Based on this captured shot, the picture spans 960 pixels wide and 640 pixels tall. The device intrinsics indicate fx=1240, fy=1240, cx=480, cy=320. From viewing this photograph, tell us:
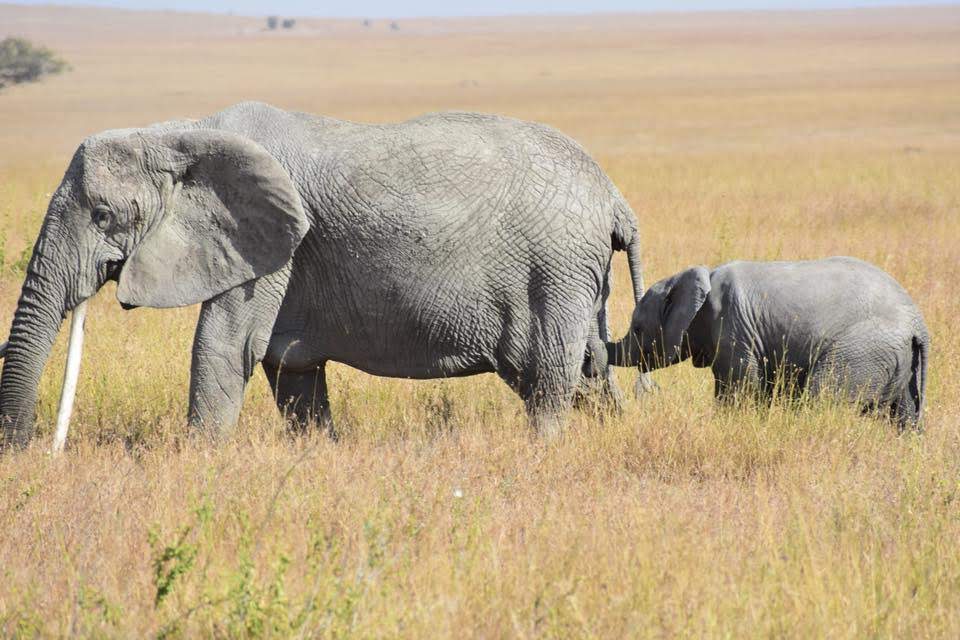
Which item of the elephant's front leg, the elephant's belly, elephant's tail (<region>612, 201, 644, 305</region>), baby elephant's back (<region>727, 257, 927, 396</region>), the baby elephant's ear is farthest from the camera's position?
the baby elephant's ear

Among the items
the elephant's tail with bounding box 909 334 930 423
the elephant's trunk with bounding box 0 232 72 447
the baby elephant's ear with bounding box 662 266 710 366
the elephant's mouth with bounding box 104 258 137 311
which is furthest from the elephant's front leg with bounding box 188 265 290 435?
the elephant's tail with bounding box 909 334 930 423

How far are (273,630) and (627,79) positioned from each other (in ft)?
235

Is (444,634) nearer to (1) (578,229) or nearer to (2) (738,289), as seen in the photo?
(1) (578,229)

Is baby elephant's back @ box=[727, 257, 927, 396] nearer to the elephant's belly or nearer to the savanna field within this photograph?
the savanna field

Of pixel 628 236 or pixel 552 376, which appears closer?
pixel 552 376

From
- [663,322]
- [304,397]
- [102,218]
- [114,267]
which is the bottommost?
[304,397]

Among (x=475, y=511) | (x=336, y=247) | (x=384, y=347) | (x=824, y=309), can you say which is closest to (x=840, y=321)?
(x=824, y=309)

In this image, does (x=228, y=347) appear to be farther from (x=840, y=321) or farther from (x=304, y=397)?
(x=840, y=321)

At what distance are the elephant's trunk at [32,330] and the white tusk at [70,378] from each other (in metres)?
0.08

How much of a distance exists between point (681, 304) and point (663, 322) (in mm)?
208

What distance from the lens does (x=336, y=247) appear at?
562cm

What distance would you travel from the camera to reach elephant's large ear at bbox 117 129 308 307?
17.5 ft

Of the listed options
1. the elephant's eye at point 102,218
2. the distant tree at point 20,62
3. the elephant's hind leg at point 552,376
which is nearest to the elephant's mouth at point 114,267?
the elephant's eye at point 102,218

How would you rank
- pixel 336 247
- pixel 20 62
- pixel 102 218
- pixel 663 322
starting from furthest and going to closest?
pixel 20 62
pixel 663 322
pixel 336 247
pixel 102 218
